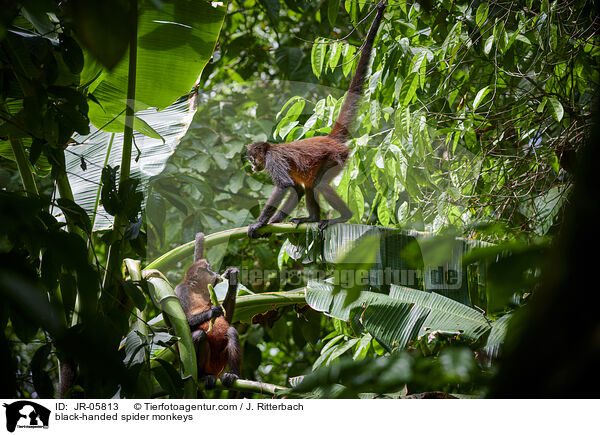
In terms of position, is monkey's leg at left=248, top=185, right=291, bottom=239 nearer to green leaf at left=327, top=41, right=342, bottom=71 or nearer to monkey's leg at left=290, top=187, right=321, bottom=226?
monkey's leg at left=290, top=187, right=321, bottom=226

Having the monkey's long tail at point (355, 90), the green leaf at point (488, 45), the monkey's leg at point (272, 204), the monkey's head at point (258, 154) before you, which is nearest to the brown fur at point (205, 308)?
the monkey's leg at point (272, 204)

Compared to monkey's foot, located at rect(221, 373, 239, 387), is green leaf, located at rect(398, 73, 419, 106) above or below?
above

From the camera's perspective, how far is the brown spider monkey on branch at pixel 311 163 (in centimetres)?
210

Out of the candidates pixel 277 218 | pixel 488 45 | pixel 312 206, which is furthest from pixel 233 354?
pixel 488 45

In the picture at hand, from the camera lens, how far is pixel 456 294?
1.72m

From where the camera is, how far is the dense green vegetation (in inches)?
49.3

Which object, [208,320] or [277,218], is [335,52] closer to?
[277,218]

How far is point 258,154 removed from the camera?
2.18 metres

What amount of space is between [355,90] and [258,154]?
21.5 inches

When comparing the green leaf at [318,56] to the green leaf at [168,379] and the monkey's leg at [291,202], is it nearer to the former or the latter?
the monkey's leg at [291,202]

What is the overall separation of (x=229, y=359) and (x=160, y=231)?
0.78m
